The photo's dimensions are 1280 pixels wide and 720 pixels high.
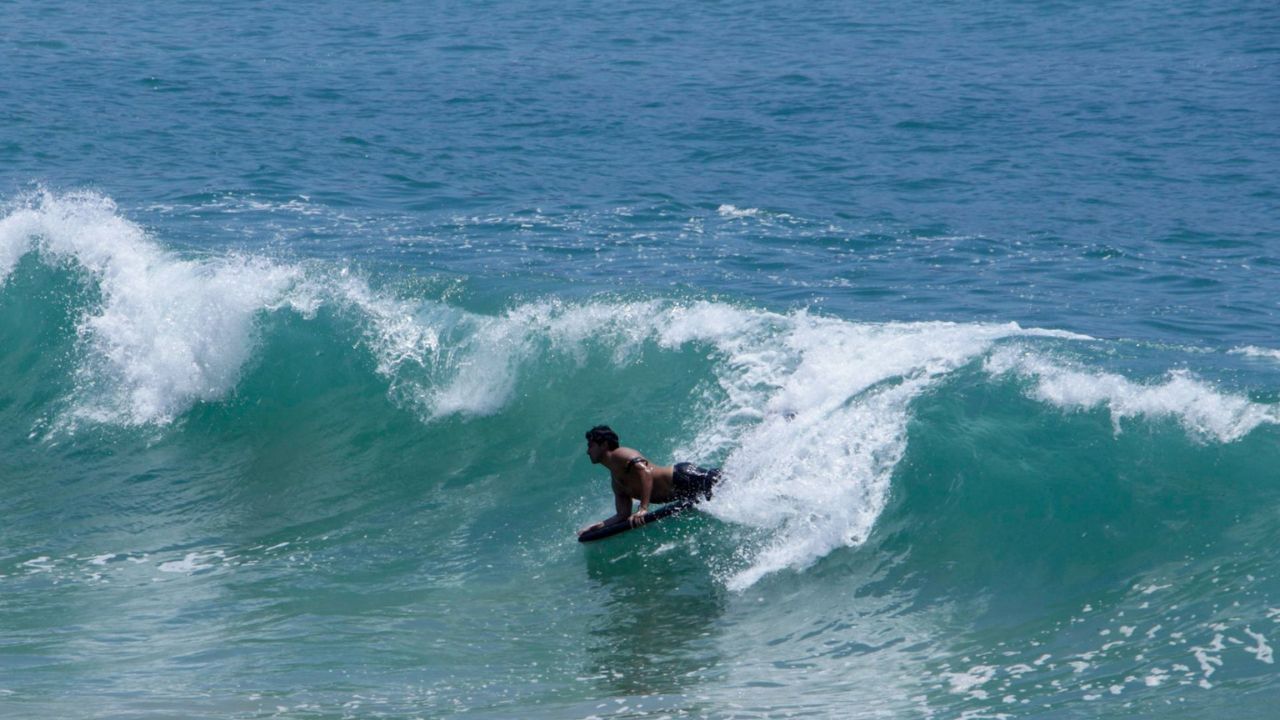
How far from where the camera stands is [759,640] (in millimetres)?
9953

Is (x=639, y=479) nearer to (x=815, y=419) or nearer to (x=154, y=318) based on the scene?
(x=815, y=419)

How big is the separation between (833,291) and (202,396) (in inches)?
279

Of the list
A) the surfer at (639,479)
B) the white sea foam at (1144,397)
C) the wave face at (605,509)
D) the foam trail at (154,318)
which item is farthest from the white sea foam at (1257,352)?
the foam trail at (154,318)

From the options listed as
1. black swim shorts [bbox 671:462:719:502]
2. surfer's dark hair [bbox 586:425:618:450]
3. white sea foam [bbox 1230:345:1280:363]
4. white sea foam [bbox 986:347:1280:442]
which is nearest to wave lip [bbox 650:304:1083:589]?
black swim shorts [bbox 671:462:719:502]

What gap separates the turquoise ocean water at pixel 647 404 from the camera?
964cm

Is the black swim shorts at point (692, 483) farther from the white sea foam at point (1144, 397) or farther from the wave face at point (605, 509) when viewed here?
the white sea foam at point (1144, 397)

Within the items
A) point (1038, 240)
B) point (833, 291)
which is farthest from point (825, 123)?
point (833, 291)

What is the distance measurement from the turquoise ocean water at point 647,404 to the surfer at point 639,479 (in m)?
0.21

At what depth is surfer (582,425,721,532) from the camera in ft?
37.7

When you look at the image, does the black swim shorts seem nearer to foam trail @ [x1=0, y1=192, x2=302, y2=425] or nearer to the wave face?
the wave face

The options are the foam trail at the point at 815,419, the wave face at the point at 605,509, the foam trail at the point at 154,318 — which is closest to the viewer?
the wave face at the point at 605,509

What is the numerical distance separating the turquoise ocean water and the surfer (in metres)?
0.21

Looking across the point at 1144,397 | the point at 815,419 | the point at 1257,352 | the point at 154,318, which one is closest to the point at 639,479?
the point at 815,419

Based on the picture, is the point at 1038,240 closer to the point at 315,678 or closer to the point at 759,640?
the point at 759,640
